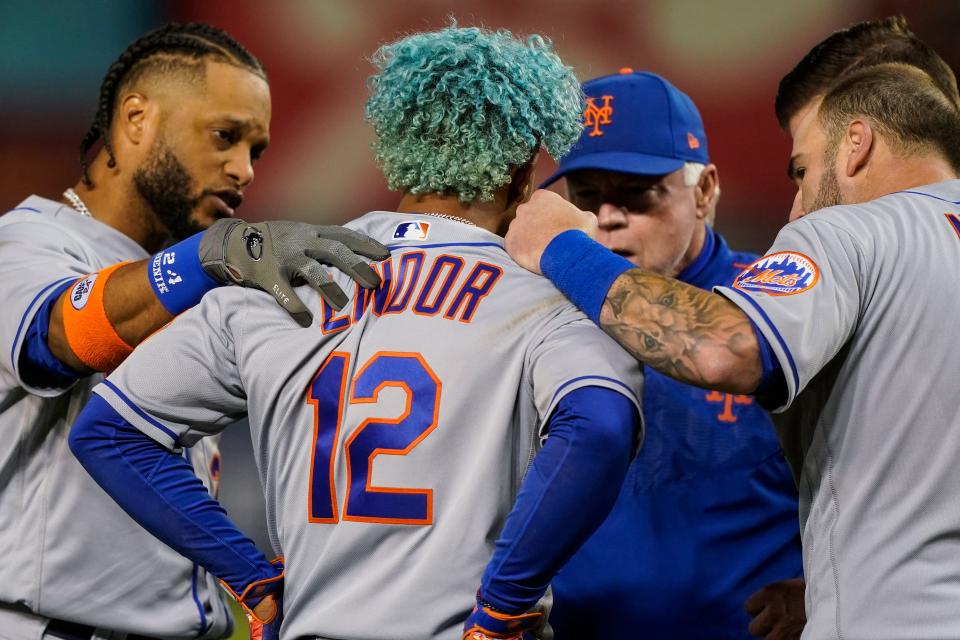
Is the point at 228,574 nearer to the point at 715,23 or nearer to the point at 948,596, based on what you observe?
the point at 948,596

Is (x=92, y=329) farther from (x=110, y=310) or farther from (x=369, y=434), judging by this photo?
(x=369, y=434)

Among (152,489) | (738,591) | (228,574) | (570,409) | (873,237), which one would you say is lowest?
(738,591)

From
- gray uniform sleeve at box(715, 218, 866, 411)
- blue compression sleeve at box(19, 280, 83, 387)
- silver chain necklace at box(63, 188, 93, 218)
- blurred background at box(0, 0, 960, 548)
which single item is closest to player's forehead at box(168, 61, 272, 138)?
silver chain necklace at box(63, 188, 93, 218)

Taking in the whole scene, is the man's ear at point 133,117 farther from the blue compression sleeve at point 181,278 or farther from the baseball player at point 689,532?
the baseball player at point 689,532

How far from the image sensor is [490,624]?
1.44 meters

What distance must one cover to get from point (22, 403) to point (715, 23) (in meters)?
3.87

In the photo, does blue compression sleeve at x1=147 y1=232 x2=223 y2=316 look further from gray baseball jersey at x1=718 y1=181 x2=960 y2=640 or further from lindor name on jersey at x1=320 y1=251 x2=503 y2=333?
gray baseball jersey at x1=718 y1=181 x2=960 y2=640

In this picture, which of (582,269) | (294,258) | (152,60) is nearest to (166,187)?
(152,60)

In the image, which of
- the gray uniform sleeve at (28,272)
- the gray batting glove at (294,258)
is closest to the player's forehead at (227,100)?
the gray uniform sleeve at (28,272)

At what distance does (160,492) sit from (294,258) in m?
0.43

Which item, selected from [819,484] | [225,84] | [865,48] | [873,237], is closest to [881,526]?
[819,484]

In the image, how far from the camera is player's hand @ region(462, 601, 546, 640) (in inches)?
56.7

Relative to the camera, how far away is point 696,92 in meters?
5.04

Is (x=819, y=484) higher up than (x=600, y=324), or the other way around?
(x=600, y=324)
